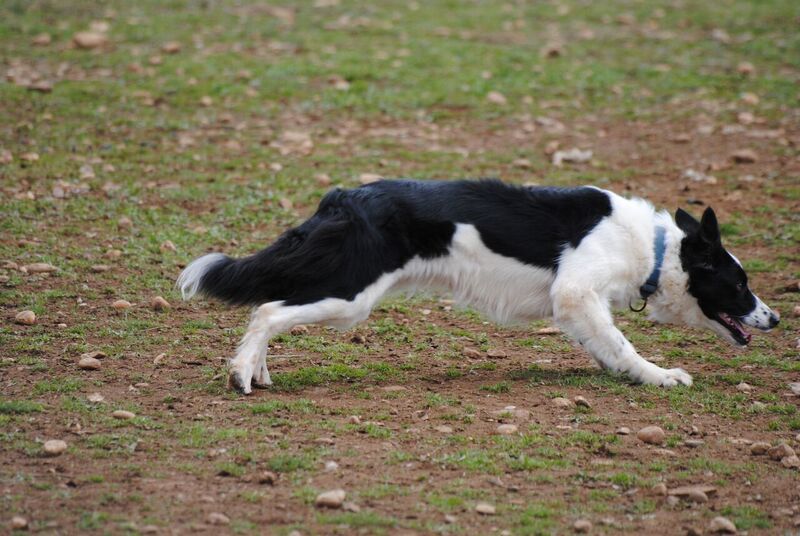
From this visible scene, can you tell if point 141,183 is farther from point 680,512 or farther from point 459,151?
point 680,512

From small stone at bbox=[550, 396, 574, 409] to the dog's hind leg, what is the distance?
4.00 ft

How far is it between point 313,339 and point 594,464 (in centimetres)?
262

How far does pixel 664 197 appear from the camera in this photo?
10289 millimetres

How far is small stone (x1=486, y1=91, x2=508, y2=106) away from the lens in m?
13.2

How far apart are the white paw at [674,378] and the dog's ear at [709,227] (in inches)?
35.8

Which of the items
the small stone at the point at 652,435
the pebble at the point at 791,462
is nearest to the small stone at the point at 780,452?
the pebble at the point at 791,462

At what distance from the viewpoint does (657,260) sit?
6.84 meters

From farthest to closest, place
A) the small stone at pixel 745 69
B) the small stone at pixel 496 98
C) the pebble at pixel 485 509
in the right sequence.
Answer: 1. the small stone at pixel 745 69
2. the small stone at pixel 496 98
3. the pebble at pixel 485 509

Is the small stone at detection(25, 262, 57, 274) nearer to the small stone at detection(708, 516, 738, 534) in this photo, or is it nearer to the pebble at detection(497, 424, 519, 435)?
the pebble at detection(497, 424, 519, 435)

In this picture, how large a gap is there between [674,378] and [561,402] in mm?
856

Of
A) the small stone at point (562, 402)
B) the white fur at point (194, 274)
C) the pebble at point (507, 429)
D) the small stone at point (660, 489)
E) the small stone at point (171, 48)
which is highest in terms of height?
the small stone at point (171, 48)

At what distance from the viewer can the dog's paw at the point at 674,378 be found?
642 centimetres

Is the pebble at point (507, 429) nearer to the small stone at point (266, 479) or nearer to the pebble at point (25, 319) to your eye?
the small stone at point (266, 479)

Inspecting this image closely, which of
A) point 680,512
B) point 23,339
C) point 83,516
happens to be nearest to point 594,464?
point 680,512
